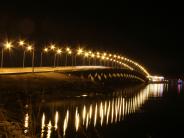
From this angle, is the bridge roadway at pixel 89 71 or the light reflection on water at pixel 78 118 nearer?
the light reflection on water at pixel 78 118

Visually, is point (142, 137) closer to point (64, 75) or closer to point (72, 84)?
point (72, 84)

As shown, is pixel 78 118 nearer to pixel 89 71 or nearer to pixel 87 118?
pixel 87 118

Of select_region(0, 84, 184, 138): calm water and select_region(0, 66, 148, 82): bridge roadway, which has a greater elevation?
select_region(0, 66, 148, 82): bridge roadway

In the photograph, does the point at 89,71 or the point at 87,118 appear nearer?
the point at 87,118

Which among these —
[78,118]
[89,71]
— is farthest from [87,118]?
[89,71]

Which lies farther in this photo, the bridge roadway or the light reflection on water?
the bridge roadway

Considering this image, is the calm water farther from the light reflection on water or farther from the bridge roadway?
the bridge roadway

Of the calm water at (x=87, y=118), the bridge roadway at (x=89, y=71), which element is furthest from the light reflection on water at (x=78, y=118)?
the bridge roadway at (x=89, y=71)

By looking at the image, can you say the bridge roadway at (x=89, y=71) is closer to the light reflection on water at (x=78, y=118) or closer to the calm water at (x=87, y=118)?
the calm water at (x=87, y=118)

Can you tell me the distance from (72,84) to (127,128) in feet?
130

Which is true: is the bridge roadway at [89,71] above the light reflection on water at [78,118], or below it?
above

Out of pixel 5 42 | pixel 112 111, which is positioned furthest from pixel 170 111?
pixel 5 42

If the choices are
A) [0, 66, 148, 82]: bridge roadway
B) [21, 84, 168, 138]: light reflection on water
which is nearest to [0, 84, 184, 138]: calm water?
[21, 84, 168, 138]: light reflection on water

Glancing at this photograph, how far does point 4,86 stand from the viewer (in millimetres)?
63844
